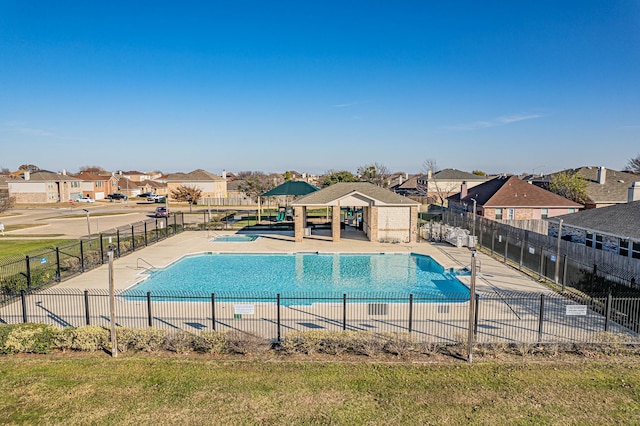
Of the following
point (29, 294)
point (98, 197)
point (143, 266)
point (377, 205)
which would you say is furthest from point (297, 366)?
point (98, 197)

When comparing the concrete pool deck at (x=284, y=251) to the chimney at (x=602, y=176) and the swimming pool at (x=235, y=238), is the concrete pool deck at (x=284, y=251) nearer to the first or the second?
the swimming pool at (x=235, y=238)

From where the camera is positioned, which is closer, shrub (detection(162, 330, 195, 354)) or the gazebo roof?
shrub (detection(162, 330, 195, 354))

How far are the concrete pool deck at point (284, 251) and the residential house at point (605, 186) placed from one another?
1957 centimetres

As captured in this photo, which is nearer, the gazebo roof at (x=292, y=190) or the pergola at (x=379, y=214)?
the pergola at (x=379, y=214)

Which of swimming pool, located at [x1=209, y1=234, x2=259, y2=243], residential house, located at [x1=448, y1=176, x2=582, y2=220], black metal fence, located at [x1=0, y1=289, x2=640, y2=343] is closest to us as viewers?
black metal fence, located at [x1=0, y1=289, x2=640, y2=343]

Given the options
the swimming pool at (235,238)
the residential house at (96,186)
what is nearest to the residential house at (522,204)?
the swimming pool at (235,238)

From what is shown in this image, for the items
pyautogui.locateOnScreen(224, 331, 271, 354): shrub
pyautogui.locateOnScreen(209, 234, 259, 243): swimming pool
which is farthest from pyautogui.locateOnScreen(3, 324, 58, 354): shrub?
pyautogui.locateOnScreen(209, 234, 259, 243): swimming pool

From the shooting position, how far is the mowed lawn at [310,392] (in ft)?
25.6

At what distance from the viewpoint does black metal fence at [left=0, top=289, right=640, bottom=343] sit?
1176 cm

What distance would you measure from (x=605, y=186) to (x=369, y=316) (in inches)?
1457

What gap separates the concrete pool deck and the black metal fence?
2.69 meters

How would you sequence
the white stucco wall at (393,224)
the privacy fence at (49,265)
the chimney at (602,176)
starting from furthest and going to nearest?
the chimney at (602,176), the white stucco wall at (393,224), the privacy fence at (49,265)

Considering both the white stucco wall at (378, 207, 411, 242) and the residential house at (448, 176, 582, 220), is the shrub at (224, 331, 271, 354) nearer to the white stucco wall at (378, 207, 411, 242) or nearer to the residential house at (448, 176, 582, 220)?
the white stucco wall at (378, 207, 411, 242)

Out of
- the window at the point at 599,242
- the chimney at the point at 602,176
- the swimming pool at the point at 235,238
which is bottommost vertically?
the swimming pool at the point at 235,238
